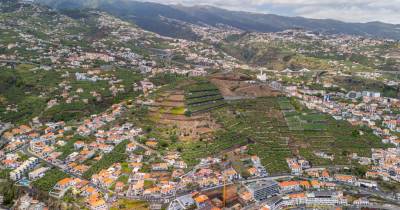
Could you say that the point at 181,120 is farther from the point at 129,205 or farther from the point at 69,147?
the point at 129,205

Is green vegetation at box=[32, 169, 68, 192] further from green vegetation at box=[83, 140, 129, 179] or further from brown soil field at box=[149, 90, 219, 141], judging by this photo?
brown soil field at box=[149, 90, 219, 141]

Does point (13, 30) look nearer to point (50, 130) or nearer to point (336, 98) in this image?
point (50, 130)

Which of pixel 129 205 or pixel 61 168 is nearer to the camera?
pixel 129 205

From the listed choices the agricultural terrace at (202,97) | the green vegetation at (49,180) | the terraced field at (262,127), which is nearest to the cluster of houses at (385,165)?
the terraced field at (262,127)

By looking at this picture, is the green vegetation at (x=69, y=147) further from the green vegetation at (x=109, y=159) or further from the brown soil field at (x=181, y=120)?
the brown soil field at (x=181, y=120)

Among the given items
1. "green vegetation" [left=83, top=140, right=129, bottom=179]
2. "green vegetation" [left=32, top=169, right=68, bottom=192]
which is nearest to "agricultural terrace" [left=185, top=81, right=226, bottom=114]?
"green vegetation" [left=83, top=140, right=129, bottom=179]

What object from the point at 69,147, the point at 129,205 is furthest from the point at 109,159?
the point at 129,205
